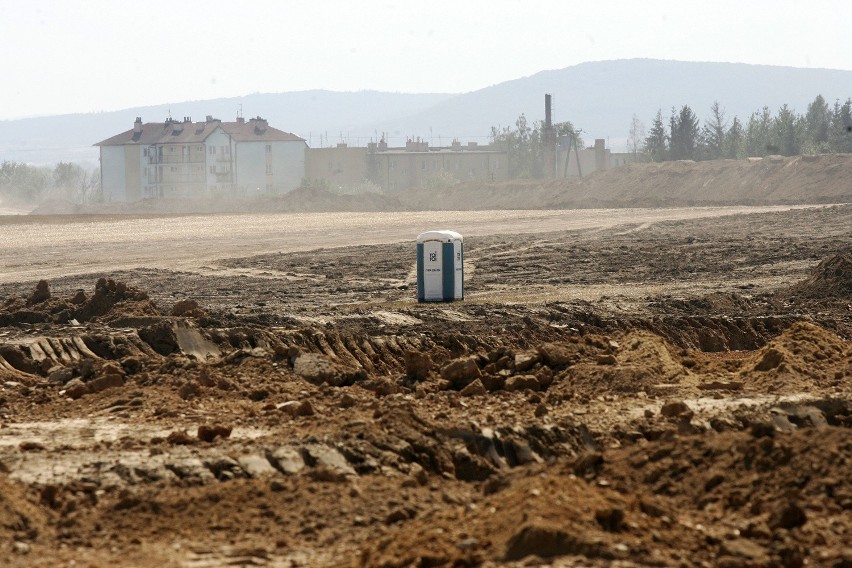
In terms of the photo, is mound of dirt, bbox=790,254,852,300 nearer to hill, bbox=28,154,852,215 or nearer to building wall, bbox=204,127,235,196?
hill, bbox=28,154,852,215

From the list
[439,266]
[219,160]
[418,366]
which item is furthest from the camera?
[219,160]

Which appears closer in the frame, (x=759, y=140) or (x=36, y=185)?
(x=759, y=140)

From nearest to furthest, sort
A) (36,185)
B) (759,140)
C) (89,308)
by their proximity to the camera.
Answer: (89,308)
(759,140)
(36,185)

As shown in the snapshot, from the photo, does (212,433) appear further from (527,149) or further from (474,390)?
(527,149)

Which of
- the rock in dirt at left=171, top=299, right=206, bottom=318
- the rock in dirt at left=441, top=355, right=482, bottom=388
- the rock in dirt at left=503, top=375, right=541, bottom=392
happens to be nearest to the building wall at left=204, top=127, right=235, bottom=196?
the rock in dirt at left=171, top=299, right=206, bottom=318

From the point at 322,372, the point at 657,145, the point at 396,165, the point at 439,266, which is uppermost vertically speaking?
the point at 657,145

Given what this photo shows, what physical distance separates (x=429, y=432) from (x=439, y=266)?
1056 cm

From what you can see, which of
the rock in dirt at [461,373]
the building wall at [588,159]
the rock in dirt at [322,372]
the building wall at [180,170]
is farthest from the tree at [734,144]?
the rock in dirt at [461,373]

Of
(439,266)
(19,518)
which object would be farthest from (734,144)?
(19,518)

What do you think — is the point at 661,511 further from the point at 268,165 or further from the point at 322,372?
the point at 268,165

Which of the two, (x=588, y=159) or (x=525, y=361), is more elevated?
(x=588, y=159)

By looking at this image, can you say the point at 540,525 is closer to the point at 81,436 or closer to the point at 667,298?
the point at 81,436

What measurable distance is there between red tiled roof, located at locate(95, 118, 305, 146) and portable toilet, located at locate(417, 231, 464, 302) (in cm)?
9426

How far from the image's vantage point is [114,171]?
4705 inches
